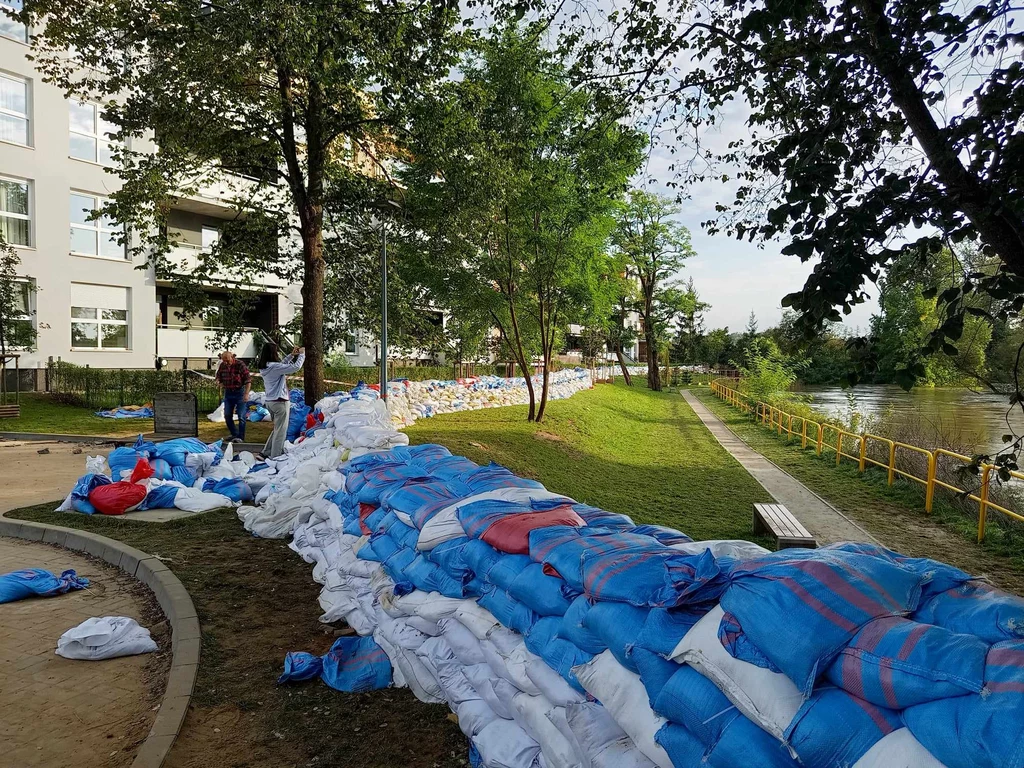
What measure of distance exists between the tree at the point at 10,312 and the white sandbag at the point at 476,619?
59.5 feet

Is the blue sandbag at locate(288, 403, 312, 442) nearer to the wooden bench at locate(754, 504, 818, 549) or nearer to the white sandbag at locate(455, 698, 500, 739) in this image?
the wooden bench at locate(754, 504, 818, 549)

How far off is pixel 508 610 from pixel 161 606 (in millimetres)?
3010

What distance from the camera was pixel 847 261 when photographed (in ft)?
7.65

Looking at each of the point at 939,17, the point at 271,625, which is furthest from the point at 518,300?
the point at 939,17

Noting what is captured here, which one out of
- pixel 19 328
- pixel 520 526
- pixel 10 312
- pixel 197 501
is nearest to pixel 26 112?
pixel 10 312

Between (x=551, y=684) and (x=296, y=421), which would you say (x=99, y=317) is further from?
(x=551, y=684)

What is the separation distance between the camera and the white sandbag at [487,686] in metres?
2.87

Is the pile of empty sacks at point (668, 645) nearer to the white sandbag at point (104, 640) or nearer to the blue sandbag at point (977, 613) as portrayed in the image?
the blue sandbag at point (977, 613)

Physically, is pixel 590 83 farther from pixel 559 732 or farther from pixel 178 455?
pixel 178 455

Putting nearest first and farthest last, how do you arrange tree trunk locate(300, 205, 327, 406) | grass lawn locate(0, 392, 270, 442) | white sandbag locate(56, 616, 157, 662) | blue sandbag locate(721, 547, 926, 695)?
blue sandbag locate(721, 547, 926, 695)
white sandbag locate(56, 616, 157, 662)
tree trunk locate(300, 205, 327, 406)
grass lawn locate(0, 392, 270, 442)

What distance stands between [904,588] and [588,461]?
11.9 metres

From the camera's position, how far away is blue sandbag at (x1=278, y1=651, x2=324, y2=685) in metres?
3.66

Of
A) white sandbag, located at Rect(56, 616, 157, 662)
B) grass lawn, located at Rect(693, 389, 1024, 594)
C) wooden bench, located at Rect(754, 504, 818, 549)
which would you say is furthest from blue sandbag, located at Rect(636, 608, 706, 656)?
grass lawn, located at Rect(693, 389, 1024, 594)

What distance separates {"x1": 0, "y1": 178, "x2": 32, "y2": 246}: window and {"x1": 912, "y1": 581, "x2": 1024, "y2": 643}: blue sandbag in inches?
954
